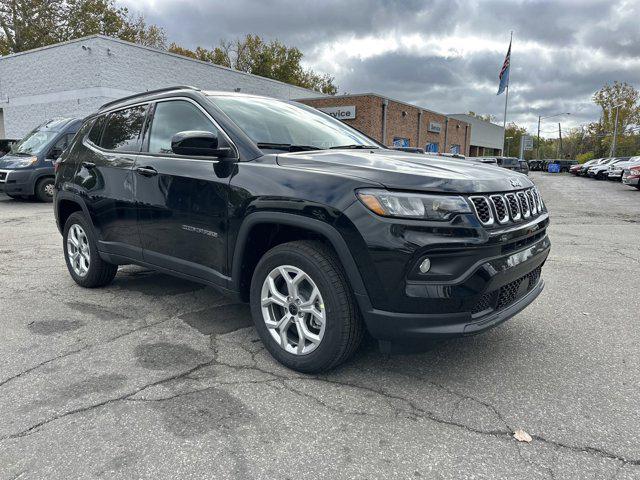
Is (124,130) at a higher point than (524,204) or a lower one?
higher

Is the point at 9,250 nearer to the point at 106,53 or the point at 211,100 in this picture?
the point at 211,100

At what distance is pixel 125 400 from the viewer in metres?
2.75

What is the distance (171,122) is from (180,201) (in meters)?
0.77

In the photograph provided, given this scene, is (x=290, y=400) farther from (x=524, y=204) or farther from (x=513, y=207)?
(x=524, y=204)

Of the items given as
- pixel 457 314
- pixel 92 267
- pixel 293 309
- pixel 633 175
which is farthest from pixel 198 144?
pixel 633 175

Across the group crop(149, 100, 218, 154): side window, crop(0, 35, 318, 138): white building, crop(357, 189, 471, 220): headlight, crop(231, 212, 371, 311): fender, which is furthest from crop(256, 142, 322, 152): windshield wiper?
crop(0, 35, 318, 138): white building

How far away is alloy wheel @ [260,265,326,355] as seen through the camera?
292 centimetres

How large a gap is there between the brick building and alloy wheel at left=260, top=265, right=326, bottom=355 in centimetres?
2010

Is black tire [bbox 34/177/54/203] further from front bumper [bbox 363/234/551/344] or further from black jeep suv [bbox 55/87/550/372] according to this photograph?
front bumper [bbox 363/234/551/344]

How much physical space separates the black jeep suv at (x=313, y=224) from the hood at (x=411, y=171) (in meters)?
0.01

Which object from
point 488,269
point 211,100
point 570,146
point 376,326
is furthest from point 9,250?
point 570,146

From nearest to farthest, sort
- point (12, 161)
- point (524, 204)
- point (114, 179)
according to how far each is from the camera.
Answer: point (524, 204) → point (114, 179) → point (12, 161)

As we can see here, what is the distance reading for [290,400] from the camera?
276 centimetres

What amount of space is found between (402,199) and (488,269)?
60 centimetres
